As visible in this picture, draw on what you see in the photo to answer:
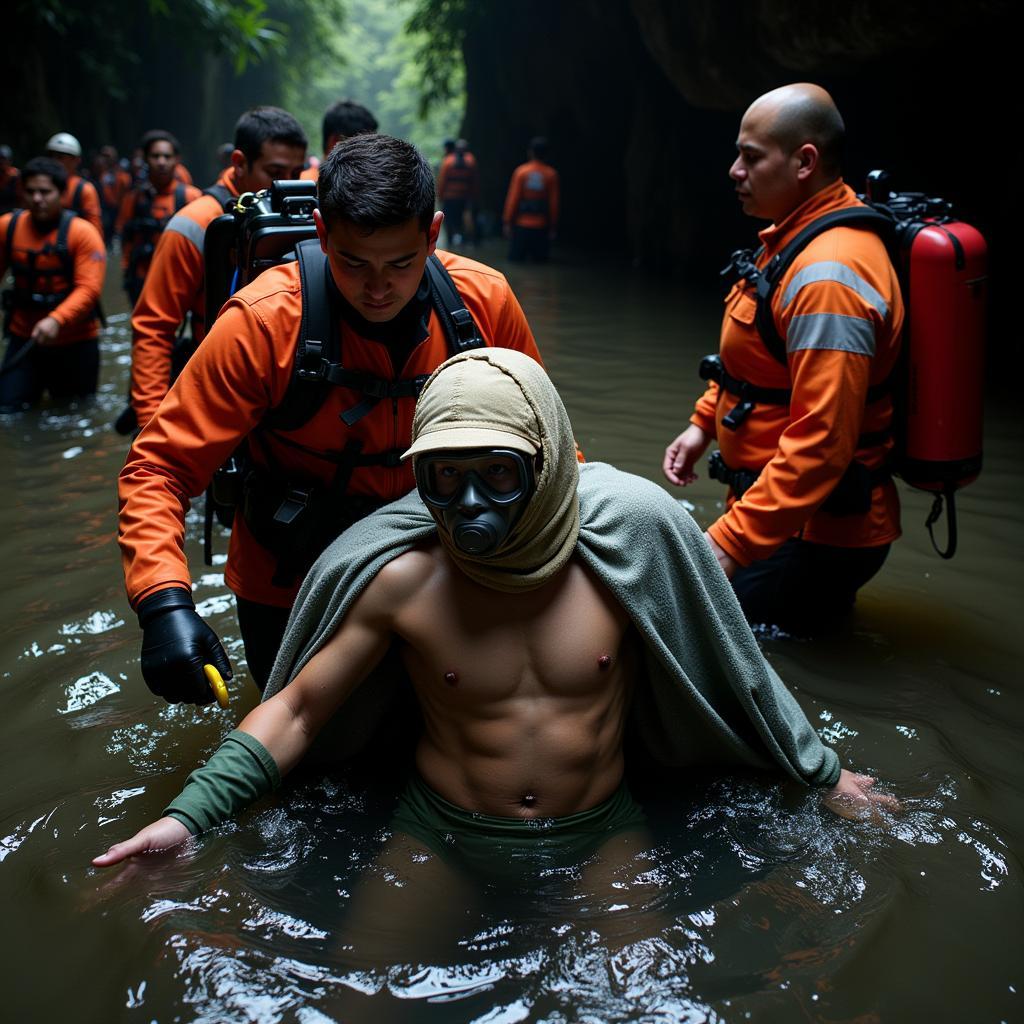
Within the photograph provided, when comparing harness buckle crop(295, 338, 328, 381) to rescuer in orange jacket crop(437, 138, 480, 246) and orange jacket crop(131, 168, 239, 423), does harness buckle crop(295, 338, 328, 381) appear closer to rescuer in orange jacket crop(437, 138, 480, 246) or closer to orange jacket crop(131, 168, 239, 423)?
orange jacket crop(131, 168, 239, 423)

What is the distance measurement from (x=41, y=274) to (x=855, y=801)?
6.87m

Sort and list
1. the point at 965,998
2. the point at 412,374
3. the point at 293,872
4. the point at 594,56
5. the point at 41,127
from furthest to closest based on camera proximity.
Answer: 1. the point at 594,56
2. the point at 41,127
3. the point at 412,374
4. the point at 293,872
5. the point at 965,998

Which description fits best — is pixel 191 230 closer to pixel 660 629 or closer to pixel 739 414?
pixel 739 414

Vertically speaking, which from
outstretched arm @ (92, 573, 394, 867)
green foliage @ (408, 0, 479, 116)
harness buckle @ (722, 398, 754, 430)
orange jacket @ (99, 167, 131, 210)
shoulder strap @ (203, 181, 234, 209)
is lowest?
orange jacket @ (99, 167, 131, 210)

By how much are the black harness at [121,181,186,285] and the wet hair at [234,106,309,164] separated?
3858mm

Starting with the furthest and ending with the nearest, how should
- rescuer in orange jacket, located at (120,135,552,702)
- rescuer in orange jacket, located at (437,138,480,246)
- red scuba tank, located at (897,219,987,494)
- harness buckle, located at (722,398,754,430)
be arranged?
rescuer in orange jacket, located at (437,138,480,246) → harness buckle, located at (722,398,754,430) → red scuba tank, located at (897,219,987,494) → rescuer in orange jacket, located at (120,135,552,702)

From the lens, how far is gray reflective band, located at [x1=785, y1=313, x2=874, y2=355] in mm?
3455

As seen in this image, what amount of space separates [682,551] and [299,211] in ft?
5.71

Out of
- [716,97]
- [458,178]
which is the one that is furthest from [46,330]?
[458,178]

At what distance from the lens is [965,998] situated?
235 centimetres

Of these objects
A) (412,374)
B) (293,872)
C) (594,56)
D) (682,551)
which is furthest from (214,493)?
(594,56)

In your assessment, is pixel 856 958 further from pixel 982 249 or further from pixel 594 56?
pixel 594 56

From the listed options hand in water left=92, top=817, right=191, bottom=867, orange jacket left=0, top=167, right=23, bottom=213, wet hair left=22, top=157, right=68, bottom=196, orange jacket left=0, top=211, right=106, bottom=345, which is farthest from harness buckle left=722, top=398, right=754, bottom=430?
orange jacket left=0, top=167, right=23, bottom=213

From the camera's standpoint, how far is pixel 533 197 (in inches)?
679
